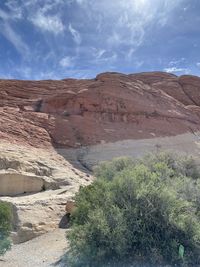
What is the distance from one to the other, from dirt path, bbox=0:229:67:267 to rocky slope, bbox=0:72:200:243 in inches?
20.4

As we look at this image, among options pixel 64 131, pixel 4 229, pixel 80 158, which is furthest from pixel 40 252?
pixel 64 131

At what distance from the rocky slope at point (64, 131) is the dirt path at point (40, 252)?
518mm

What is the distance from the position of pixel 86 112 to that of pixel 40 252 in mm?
20554

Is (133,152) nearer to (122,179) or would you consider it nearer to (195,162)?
(195,162)

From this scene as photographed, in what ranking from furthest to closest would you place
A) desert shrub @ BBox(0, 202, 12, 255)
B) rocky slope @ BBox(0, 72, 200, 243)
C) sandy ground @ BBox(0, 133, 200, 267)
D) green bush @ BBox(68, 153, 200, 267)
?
1. rocky slope @ BBox(0, 72, 200, 243)
2. sandy ground @ BBox(0, 133, 200, 267)
3. desert shrub @ BBox(0, 202, 12, 255)
4. green bush @ BBox(68, 153, 200, 267)

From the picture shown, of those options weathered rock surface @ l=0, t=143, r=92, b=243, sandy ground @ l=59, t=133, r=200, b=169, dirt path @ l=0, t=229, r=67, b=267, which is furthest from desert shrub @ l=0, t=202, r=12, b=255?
sandy ground @ l=59, t=133, r=200, b=169

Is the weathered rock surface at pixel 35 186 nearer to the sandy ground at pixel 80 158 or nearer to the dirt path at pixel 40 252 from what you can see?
the dirt path at pixel 40 252

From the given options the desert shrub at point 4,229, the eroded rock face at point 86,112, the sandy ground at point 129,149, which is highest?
the eroded rock face at point 86,112

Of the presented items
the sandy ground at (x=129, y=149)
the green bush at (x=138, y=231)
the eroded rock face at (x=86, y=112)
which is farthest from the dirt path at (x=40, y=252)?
the eroded rock face at (x=86, y=112)

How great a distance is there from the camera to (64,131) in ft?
87.0

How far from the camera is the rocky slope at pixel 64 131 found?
13773 millimetres

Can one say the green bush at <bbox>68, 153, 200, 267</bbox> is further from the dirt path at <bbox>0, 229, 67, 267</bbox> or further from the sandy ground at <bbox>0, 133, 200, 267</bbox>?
the sandy ground at <bbox>0, 133, 200, 267</bbox>

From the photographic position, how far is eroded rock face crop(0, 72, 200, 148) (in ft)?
83.4

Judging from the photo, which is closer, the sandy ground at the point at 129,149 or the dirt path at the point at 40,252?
the dirt path at the point at 40,252
